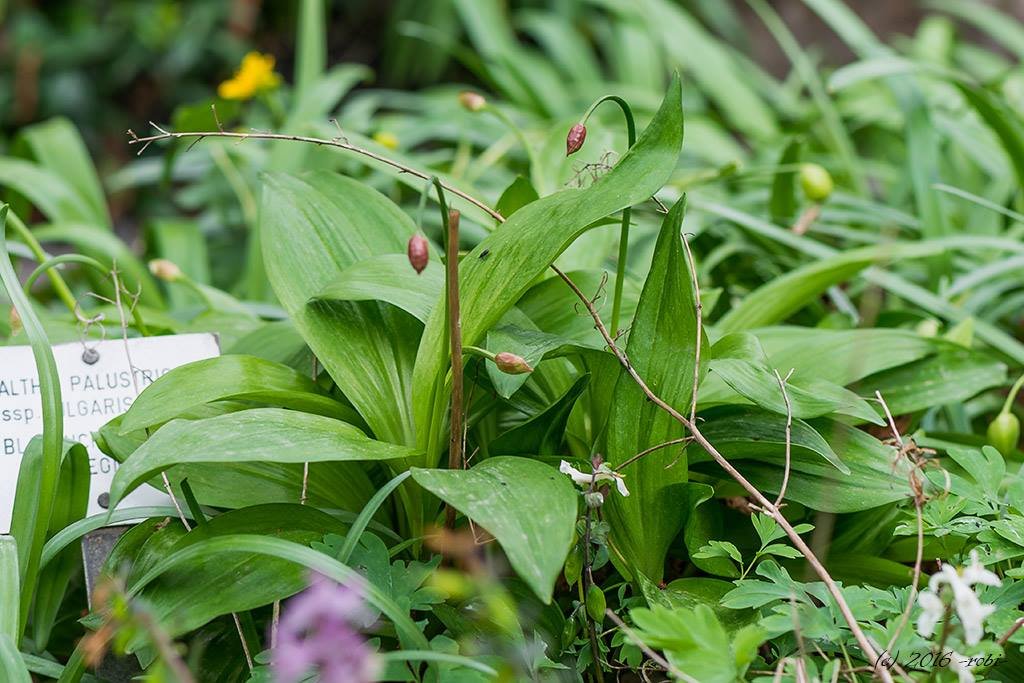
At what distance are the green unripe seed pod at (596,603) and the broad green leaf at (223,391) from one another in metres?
0.28

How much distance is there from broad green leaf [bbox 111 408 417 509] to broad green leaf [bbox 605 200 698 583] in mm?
179

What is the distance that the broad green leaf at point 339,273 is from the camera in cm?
86

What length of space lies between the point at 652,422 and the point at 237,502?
1.17 feet

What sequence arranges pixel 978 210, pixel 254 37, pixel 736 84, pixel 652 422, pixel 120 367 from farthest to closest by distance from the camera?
pixel 254 37, pixel 736 84, pixel 978 210, pixel 120 367, pixel 652 422

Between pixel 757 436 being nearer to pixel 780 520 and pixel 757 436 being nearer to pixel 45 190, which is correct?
pixel 780 520

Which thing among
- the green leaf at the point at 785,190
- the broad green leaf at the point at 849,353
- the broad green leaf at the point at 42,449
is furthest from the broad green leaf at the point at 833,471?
the green leaf at the point at 785,190

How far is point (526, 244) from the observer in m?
0.77

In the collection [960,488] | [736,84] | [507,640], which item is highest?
[736,84]

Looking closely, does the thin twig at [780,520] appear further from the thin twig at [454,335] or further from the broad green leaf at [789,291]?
the broad green leaf at [789,291]

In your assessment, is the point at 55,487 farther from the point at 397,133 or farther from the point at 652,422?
the point at 397,133

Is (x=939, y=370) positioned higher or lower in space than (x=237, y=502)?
higher

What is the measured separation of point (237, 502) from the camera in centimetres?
84

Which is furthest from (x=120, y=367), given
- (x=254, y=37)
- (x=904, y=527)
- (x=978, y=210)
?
(x=254, y=37)

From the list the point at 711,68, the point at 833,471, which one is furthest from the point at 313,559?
the point at 711,68
